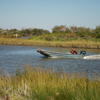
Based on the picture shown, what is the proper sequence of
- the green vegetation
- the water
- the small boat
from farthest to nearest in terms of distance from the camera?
the green vegetation < the small boat < the water

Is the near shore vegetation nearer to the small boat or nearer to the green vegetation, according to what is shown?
the green vegetation

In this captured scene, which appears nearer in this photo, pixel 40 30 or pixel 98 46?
pixel 98 46

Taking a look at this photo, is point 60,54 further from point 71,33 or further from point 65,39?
point 71,33

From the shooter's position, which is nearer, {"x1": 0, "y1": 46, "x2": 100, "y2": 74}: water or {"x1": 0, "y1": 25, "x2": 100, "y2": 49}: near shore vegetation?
{"x1": 0, "y1": 46, "x2": 100, "y2": 74}: water

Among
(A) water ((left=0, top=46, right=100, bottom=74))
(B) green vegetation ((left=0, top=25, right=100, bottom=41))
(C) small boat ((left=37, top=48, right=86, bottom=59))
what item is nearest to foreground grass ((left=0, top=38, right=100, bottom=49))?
(B) green vegetation ((left=0, top=25, right=100, bottom=41))

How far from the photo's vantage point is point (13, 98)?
5566 millimetres

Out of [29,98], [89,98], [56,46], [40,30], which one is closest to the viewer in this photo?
[89,98]

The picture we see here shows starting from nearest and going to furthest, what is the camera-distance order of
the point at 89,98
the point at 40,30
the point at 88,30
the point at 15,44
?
the point at 89,98, the point at 15,44, the point at 88,30, the point at 40,30

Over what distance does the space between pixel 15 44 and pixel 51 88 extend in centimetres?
3804

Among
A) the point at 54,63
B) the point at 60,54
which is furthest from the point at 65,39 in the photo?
the point at 54,63

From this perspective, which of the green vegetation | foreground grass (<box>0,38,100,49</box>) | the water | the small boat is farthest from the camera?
the green vegetation

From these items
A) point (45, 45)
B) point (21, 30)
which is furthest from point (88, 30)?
point (21, 30)

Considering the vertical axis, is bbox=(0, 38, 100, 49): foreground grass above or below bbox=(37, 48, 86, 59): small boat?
above

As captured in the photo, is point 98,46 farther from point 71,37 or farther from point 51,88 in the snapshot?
point 51,88
